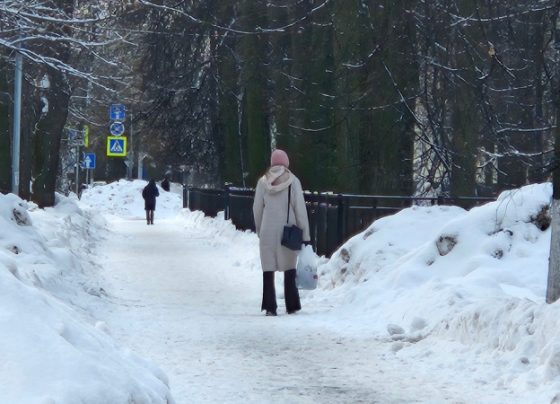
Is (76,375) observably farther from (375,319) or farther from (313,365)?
(375,319)

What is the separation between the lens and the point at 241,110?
35.5m

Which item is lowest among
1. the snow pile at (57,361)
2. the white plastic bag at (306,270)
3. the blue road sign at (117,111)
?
the white plastic bag at (306,270)

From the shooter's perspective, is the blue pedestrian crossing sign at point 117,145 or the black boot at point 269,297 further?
the blue pedestrian crossing sign at point 117,145

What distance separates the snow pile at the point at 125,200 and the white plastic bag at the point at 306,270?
156 feet

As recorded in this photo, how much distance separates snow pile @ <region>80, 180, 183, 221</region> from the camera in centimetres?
6419

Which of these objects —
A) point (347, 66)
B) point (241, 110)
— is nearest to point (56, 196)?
point (241, 110)

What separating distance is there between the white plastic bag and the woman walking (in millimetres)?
555

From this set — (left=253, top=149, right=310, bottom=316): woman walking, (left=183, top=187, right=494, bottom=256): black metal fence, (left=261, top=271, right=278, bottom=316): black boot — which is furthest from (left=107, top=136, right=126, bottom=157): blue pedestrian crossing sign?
(left=261, top=271, right=278, bottom=316): black boot

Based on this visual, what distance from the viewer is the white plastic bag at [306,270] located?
14.4 metres

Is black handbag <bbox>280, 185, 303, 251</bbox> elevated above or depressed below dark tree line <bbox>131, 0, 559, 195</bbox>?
below

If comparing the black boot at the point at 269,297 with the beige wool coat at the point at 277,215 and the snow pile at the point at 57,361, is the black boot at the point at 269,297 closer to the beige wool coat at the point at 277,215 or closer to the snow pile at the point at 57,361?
the beige wool coat at the point at 277,215

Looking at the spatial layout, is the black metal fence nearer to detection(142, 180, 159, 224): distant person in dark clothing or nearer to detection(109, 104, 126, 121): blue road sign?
detection(109, 104, 126, 121): blue road sign

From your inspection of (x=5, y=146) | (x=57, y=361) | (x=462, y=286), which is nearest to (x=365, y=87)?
(x=5, y=146)

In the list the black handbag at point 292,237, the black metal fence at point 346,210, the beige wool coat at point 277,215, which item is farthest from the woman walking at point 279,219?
the black metal fence at point 346,210
